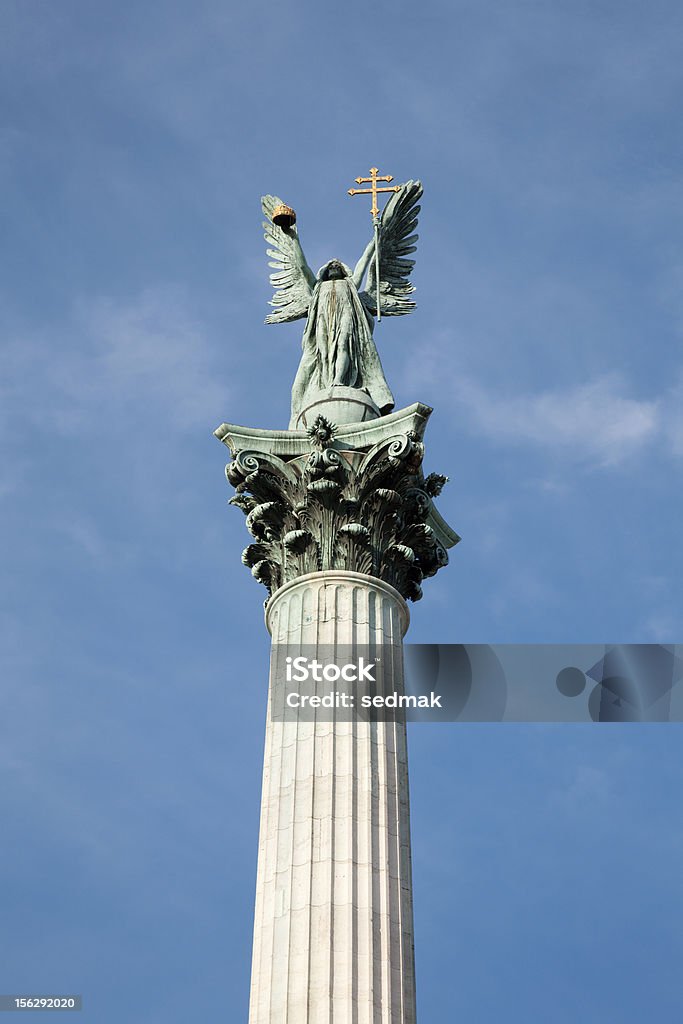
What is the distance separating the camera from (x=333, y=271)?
31.6 meters

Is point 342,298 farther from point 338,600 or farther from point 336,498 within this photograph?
point 338,600

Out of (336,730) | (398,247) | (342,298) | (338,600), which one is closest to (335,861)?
(336,730)

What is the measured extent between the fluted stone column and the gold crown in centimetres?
522

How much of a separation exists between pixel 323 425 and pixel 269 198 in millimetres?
10043

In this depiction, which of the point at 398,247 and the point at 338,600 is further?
the point at 398,247

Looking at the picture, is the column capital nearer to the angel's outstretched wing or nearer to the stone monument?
the stone monument

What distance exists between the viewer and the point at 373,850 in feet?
73.0

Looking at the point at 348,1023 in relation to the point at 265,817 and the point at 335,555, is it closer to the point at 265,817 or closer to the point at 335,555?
the point at 265,817

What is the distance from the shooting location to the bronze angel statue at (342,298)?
29422 millimetres

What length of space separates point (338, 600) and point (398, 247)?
11.2m

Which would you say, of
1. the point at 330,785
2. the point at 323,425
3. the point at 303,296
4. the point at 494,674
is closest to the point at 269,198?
the point at 303,296

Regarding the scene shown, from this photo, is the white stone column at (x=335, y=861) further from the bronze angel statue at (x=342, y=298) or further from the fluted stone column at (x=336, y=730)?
the bronze angel statue at (x=342, y=298)

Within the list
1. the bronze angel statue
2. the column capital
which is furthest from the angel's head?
the column capital

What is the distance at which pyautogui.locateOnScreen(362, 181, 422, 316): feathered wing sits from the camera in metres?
32.8
